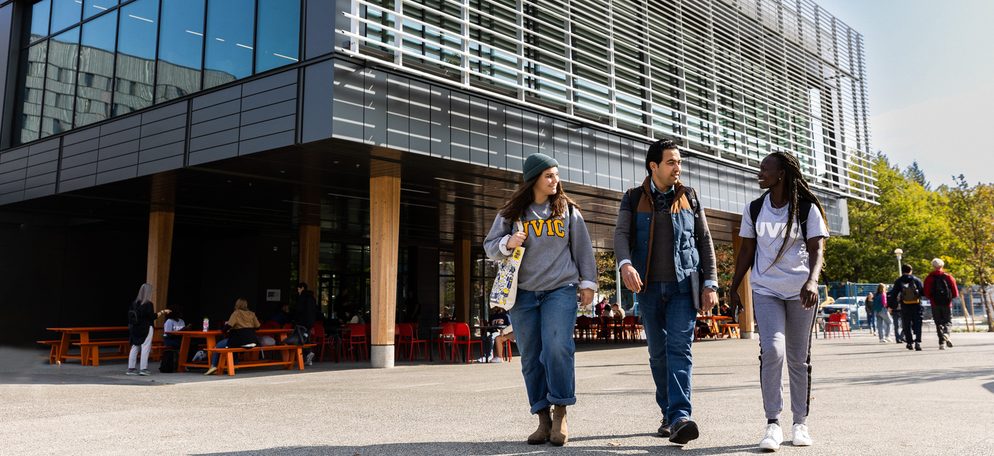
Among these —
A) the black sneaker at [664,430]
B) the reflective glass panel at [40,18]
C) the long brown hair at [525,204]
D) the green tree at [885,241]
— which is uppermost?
the reflective glass panel at [40,18]

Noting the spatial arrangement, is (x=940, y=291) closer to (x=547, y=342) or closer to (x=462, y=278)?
(x=547, y=342)

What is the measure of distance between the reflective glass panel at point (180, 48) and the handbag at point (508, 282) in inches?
501

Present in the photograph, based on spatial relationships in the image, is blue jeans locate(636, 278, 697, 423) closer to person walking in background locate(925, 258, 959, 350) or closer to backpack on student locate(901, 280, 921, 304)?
person walking in background locate(925, 258, 959, 350)

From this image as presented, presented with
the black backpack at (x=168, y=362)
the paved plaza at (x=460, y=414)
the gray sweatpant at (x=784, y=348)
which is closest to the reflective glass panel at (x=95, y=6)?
the black backpack at (x=168, y=362)

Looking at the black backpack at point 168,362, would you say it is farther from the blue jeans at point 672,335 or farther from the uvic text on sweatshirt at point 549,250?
the blue jeans at point 672,335

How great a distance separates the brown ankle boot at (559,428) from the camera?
14.8 ft

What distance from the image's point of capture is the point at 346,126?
12.3 metres

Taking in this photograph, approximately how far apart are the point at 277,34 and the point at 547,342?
1126 centimetres

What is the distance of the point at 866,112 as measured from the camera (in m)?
28.2

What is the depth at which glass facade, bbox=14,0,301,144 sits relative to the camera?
47.2ft

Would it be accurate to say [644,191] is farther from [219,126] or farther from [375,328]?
[219,126]

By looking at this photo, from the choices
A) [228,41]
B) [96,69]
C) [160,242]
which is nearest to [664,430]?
[228,41]

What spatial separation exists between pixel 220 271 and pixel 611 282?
100ft

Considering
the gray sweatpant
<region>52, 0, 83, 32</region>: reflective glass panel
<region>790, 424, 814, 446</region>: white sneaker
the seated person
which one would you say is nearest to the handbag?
the gray sweatpant
